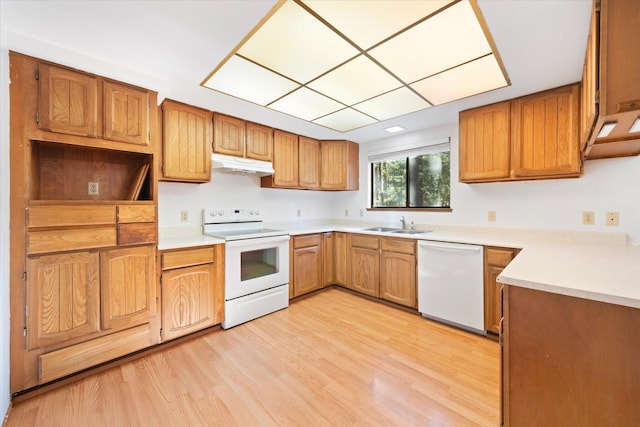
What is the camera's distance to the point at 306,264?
328 centimetres

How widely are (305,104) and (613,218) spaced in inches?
110

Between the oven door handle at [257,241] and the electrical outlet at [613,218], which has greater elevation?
the electrical outlet at [613,218]

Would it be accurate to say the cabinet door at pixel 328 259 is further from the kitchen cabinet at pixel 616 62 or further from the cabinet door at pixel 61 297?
the kitchen cabinet at pixel 616 62

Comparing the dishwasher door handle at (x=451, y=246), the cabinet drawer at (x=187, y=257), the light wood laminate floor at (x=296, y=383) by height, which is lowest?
the light wood laminate floor at (x=296, y=383)

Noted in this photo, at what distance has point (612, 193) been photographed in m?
2.05

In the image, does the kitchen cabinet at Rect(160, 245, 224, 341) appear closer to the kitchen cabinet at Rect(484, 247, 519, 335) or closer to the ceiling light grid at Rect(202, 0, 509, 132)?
the ceiling light grid at Rect(202, 0, 509, 132)

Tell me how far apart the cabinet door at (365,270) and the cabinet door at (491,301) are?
1140 mm

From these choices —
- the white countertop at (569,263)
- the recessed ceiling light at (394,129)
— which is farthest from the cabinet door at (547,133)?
the recessed ceiling light at (394,129)

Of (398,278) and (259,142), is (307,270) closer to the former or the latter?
(398,278)

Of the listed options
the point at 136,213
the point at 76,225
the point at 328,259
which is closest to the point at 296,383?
the point at 136,213

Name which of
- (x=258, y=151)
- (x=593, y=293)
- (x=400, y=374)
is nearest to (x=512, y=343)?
(x=593, y=293)

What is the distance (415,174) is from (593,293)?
2668 mm

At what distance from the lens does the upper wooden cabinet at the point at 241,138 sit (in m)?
2.69

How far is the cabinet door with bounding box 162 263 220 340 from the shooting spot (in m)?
2.13
